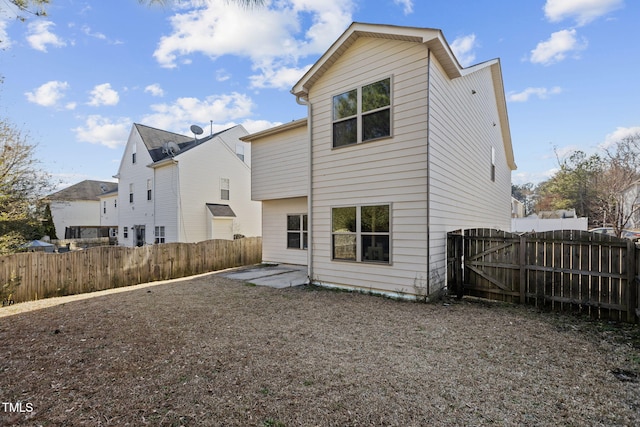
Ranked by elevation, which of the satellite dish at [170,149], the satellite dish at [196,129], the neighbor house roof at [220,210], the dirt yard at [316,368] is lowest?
the dirt yard at [316,368]

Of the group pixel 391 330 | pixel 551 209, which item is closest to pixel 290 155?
pixel 391 330

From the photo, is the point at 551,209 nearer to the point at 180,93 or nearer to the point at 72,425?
the point at 180,93

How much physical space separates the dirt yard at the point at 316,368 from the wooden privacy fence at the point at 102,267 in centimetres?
169

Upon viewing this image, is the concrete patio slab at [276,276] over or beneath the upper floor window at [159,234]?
beneath

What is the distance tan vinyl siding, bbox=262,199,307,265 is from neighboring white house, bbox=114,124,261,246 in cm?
646

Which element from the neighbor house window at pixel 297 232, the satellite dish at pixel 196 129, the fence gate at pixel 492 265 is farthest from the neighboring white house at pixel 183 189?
the fence gate at pixel 492 265

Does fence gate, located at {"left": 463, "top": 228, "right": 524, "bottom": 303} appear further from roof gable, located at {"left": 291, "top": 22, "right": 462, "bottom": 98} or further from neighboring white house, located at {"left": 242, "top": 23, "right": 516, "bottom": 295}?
roof gable, located at {"left": 291, "top": 22, "right": 462, "bottom": 98}

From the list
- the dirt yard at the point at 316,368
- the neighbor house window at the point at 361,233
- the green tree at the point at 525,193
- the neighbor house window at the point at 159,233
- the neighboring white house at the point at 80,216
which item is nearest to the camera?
the dirt yard at the point at 316,368

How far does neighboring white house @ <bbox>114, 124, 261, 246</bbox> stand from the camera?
1692 centimetres

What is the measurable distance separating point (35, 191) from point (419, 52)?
12450mm

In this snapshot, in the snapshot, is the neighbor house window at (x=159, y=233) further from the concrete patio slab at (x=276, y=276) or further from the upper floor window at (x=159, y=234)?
the concrete patio slab at (x=276, y=276)

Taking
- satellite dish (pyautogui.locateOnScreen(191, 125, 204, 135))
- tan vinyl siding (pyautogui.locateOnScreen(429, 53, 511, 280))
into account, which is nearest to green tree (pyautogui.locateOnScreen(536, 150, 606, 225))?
tan vinyl siding (pyautogui.locateOnScreen(429, 53, 511, 280))

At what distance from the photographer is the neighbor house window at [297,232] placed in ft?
37.4

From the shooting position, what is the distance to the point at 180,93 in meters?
15.4
